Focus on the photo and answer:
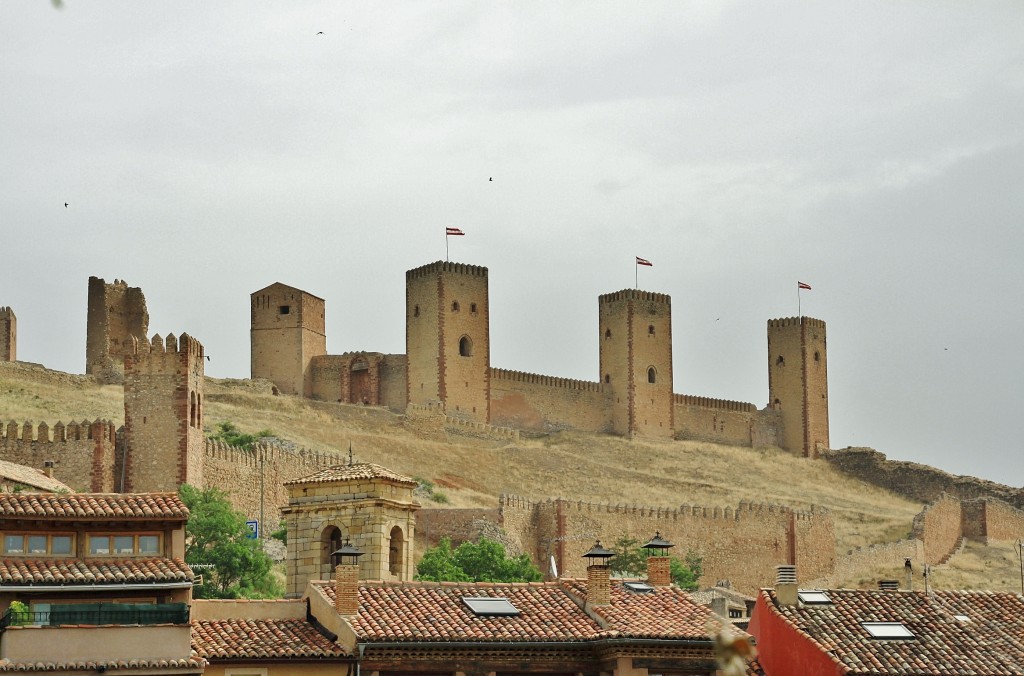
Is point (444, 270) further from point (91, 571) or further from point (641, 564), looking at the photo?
point (91, 571)

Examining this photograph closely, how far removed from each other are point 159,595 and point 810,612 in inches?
430

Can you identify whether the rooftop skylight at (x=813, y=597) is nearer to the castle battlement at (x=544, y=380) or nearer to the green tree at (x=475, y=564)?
the green tree at (x=475, y=564)

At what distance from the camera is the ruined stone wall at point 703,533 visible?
269ft

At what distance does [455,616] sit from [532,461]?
62.4 metres

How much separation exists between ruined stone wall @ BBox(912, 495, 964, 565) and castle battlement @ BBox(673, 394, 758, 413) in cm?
1855

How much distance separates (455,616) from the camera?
1393 inches

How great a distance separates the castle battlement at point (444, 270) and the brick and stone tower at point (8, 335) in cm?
2126

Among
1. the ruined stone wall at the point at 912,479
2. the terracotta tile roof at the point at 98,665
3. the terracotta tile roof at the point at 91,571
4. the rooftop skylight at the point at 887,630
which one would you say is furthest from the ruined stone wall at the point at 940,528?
the terracotta tile roof at the point at 98,665

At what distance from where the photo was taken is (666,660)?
35.4 metres

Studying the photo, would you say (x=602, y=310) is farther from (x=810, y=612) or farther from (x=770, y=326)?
(x=810, y=612)

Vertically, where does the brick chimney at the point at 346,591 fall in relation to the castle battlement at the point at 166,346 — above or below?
below

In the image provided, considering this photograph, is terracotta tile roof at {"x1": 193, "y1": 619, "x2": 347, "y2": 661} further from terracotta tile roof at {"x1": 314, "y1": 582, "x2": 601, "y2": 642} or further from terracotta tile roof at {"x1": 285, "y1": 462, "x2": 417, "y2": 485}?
terracotta tile roof at {"x1": 285, "y1": 462, "x2": 417, "y2": 485}

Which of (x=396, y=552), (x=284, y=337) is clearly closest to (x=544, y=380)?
(x=284, y=337)

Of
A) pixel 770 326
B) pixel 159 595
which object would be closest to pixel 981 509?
pixel 770 326
